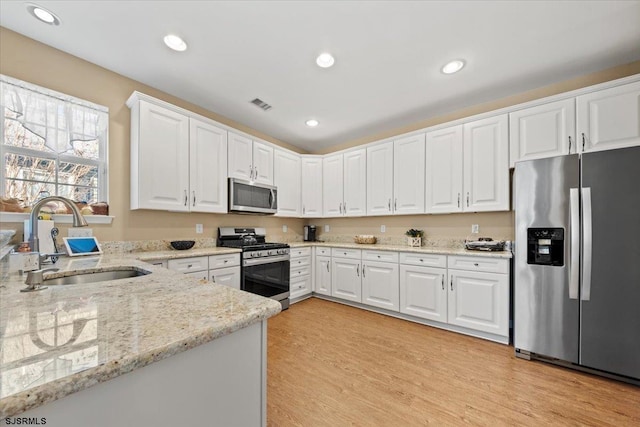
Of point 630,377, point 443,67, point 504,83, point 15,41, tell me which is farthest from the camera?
point 504,83

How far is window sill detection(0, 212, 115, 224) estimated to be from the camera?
2016 millimetres

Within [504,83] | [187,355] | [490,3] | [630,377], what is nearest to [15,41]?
[187,355]

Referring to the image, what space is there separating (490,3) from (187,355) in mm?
2659

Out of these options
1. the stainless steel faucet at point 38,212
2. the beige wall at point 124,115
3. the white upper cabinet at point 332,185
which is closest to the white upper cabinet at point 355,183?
the white upper cabinet at point 332,185

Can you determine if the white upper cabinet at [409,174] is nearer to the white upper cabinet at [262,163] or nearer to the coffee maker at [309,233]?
the coffee maker at [309,233]

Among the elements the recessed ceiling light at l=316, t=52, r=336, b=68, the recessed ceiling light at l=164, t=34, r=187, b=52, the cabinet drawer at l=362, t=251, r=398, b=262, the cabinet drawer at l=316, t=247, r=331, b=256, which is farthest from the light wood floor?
the recessed ceiling light at l=164, t=34, r=187, b=52

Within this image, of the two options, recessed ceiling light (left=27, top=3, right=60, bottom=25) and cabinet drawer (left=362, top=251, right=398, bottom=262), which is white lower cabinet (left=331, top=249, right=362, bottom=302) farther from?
recessed ceiling light (left=27, top=3, right=60, bottom=25)

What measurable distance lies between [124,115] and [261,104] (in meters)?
1.48

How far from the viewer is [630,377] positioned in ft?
6.25

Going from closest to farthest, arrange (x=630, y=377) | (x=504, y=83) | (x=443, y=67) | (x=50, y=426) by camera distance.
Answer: (x=50, y=426), (x=630, y=377), (x=443, y=67), (x=504, y=83)

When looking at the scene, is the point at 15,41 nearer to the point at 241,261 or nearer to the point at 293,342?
the point at 241,261

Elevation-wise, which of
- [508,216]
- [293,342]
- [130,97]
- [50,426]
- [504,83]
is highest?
[504,83]

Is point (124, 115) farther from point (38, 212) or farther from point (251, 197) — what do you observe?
point (38, 212)

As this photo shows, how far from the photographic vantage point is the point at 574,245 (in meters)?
2.10
